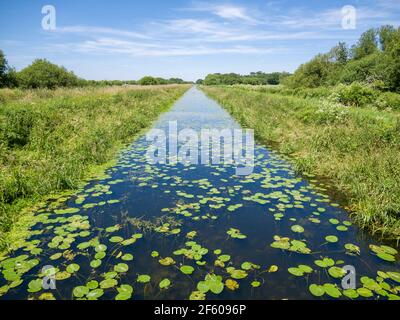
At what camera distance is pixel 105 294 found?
310 centimetres

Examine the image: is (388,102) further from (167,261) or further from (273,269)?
(167,261)

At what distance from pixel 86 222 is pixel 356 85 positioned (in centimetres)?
1824

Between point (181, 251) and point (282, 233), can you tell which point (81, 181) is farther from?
point (282, 233)

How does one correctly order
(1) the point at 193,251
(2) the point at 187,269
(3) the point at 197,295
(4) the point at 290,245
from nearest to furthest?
(3) the point at 197,295, (2) the point at 187,269, (1) the point at 193,251, (4) the point at 290,245

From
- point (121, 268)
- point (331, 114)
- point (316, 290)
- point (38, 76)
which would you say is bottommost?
point (316, 290)

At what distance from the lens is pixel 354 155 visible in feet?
23.8

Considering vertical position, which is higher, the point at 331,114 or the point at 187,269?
the point at 331,114

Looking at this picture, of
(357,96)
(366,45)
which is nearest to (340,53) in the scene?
(366,45)

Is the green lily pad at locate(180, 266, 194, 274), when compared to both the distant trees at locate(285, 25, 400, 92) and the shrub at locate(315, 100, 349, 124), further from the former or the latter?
the distant trees at locate(285, 25, 400, 92)

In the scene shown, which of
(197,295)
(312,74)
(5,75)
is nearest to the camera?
(197,295)

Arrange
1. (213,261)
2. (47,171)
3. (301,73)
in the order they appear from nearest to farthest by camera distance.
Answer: (213,261) < (47,171) < (301,73)

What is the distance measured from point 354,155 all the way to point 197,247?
17.2 feet
